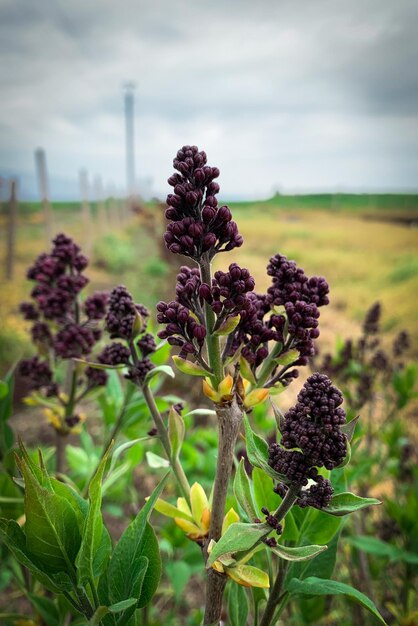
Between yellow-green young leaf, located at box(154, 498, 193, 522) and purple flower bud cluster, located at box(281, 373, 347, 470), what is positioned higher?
purple flower bud cluster, located at box(281, 373, 347, 470)

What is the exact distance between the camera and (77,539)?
486 millimetres

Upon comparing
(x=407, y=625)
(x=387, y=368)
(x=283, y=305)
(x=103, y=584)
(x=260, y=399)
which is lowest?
(x=407, y=625)

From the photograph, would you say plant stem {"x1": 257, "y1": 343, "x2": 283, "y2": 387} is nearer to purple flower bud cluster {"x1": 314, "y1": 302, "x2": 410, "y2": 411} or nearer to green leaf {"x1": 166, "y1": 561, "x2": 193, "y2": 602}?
green leaf {"x1": 166, "y1": 561, "x2": 193, "y2": 602}

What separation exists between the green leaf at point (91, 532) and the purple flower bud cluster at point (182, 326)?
0.14 meters

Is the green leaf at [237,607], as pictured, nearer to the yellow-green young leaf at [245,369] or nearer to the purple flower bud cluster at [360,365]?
the yellow-green young leaf at [245,369]

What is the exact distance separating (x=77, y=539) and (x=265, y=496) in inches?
9.5

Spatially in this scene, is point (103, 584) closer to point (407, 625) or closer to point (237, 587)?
point (237, 587)

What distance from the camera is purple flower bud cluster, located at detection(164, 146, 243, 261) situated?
463 millimetres

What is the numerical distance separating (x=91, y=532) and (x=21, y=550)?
0.30 ft

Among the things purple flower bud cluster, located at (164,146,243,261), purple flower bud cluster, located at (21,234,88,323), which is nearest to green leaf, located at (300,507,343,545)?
purple flower bud cluster, located at (164,146,243,261)

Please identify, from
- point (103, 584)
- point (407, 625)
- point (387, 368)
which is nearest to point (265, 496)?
point (103, 584)

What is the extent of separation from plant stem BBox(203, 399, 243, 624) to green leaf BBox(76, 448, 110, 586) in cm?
13

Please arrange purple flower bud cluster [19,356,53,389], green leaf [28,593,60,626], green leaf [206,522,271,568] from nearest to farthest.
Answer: green leaf [206,522,271,568]
green leaf [28,593,60,626]
purple flower bud cluster [19,356,53,389]

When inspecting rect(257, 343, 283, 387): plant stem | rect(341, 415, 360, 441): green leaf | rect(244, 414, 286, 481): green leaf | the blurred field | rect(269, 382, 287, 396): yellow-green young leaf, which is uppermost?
rect(257, 343, 283, 387): plant stem
